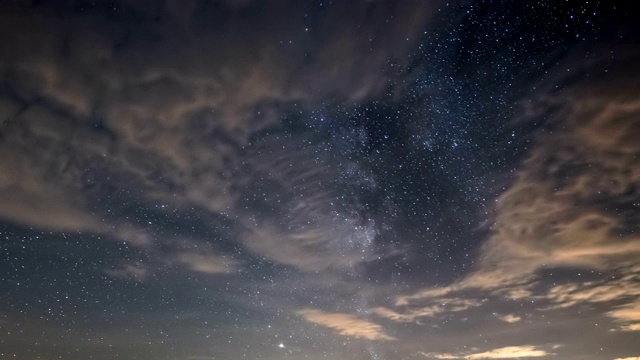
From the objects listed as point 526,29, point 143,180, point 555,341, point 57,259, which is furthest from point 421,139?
point 555,341

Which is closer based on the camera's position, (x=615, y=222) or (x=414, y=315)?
(x=615, y=222)

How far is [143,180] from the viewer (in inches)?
337

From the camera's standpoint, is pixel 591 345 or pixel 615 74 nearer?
pixel 615 74

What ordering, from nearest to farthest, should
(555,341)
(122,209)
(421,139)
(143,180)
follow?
(421,139) < (143,180) < (122,209) < (555,341)

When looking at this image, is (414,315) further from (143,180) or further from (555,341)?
(143,180)

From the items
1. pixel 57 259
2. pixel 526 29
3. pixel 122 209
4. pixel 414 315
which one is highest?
pixel 526 29

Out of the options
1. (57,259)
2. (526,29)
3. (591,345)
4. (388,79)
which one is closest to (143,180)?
(57,259)

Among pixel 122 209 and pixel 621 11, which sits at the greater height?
pixel 621 11

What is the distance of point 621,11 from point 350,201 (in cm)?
677

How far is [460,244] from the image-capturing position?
37.6ft

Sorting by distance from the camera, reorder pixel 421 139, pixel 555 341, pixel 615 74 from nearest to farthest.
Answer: pixel 615 74 → pixel 421 139 → pixel 555 341

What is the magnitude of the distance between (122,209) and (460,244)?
35.6ft

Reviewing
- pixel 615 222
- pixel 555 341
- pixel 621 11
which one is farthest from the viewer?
pixel 555 341

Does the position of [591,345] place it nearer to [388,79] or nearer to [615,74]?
[615,74]
